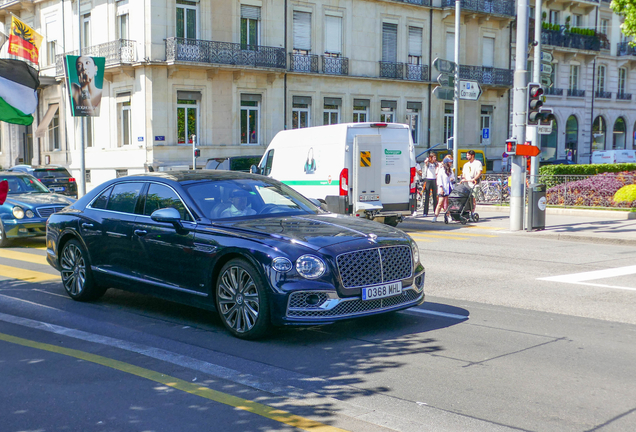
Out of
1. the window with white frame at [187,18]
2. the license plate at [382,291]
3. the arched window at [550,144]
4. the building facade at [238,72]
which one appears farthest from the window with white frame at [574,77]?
the license plate at [382,291]

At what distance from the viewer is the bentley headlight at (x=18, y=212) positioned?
14.3m

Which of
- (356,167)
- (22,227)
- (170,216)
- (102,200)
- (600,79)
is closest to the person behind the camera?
(170,216)

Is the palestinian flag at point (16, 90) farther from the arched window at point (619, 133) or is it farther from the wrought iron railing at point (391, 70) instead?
the arched window at point (619, 133)

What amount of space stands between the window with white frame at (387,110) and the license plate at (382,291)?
112ft

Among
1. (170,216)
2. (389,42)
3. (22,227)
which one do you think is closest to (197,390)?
(170,216)

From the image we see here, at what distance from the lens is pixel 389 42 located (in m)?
39.9

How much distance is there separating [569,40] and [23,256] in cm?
4379

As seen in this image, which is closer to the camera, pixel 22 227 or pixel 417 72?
pixel 22 227

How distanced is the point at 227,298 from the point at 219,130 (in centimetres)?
2828

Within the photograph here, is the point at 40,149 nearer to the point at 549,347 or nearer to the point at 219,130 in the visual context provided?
the point at 219,130

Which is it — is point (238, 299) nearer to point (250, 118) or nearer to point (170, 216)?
point (170, 216)

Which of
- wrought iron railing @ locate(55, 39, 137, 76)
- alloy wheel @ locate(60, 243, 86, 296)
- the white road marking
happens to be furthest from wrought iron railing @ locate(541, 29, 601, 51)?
alloy wheel @ locate(60, 243, 86, 296)

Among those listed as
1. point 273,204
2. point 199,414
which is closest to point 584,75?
point 273,204

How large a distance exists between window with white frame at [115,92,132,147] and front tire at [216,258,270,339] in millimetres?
28871
